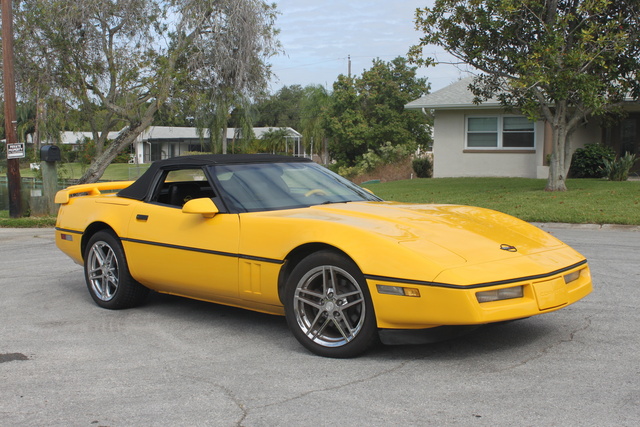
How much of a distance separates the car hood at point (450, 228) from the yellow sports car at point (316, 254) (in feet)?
0.05

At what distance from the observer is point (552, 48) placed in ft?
51.7

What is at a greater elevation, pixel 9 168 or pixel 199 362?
pixel 9 168

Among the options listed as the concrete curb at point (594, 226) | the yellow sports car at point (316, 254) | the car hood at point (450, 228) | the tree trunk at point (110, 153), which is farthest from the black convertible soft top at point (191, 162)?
the tree trunk at point (110, 153)

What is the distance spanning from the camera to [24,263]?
9344 millimetres

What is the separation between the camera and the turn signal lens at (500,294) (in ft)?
13.9

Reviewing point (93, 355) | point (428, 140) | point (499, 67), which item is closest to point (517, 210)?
point (499, 67)

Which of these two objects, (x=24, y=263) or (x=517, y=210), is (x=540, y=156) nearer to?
(x=517, y=210)

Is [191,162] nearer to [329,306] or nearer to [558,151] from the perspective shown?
[329,306]

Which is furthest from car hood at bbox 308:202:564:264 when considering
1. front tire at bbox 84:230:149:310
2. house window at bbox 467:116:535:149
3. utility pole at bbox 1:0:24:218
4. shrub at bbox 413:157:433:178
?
shrub at bbox 413:157:433:178

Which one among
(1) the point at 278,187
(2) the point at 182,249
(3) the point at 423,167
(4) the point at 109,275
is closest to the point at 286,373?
(2) the point at 182,249

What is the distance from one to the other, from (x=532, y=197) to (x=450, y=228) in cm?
1312

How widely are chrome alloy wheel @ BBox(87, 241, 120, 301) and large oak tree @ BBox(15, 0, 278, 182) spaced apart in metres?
15.8

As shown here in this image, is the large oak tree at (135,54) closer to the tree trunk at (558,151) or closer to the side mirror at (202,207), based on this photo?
the tree trunk at (558,151)

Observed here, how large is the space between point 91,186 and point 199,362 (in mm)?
3308
